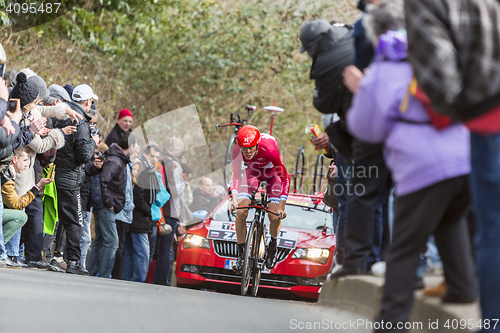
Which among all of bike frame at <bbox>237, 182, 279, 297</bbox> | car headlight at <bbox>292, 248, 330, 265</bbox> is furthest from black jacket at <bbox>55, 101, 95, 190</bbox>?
car headlight at <bbox>292, 248, 330, 265</bbox>

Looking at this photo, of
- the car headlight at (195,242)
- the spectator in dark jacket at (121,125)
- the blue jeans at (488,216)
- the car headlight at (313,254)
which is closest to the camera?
the blue jeans at (488,216)

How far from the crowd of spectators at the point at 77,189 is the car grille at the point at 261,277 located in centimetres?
138

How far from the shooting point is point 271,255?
9945mm

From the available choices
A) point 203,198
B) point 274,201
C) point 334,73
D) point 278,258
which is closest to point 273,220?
point 274,201

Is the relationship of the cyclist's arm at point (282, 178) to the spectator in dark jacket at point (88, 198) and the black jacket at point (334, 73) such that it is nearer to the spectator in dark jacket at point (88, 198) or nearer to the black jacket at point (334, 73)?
the spectator in dark jacket at point (88, 198)

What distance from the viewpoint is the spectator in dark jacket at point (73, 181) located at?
9289 mm

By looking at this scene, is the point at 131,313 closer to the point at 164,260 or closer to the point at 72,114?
the point at 72,114

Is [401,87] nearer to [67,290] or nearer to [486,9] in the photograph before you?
[486,9]

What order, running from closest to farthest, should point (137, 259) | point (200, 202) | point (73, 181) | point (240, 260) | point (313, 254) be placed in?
point (240, 260) → point (73, 181) → point (313, 254) → point (137, 259) → point (200, 202)

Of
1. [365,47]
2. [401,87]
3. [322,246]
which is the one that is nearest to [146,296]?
[365,47]

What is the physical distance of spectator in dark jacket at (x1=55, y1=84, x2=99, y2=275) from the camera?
9289 mm

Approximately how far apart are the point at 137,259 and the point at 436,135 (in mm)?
8232

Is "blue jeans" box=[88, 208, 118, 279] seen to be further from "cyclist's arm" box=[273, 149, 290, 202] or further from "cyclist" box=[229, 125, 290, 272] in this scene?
"cyclist's arm" box=[273, 149, 290, 202]

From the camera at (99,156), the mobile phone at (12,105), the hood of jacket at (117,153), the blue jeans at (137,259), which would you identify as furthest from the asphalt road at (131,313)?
the blue jeans at (137,259)
